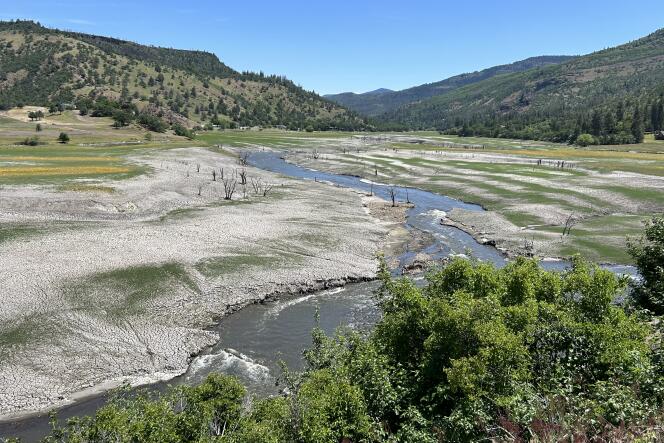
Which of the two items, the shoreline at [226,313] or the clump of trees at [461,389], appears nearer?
the clump of trees at [461,389]

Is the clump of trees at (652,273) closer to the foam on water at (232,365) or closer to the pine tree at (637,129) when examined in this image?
the foam on water at (232,365)

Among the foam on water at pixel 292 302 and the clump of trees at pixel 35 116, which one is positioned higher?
the clump of trees at pixel 35 116

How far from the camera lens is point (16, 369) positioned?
22.0 metres

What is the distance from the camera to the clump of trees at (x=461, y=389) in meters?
12.2

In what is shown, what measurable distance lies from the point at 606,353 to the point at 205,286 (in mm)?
26138

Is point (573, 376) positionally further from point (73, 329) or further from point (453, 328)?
point (73, 329)

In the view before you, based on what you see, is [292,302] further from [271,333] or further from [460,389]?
[460,389]

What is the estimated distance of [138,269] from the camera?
34312mm

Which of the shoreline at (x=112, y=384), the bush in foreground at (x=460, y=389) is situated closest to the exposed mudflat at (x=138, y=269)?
the shoreline at (x=112, y=384)

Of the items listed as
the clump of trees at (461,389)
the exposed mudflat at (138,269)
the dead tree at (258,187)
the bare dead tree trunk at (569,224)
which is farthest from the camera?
the dead tree at (258,187)

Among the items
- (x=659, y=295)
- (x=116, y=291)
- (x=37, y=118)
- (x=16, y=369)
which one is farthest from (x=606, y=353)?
(x=37, y=118)

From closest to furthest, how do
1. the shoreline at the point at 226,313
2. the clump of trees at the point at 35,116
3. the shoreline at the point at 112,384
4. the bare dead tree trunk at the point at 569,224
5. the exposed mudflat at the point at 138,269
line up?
the shoreline at the point at 112,384
the shoreline at the point at 226,313
the exposed mudflat at the point at 138,269
the bare dead tree trunk at the point at 569,224
the clump of trees at the point at 35,116

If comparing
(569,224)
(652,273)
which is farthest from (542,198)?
(652,273)

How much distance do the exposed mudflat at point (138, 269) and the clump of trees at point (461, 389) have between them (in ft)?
30.7
